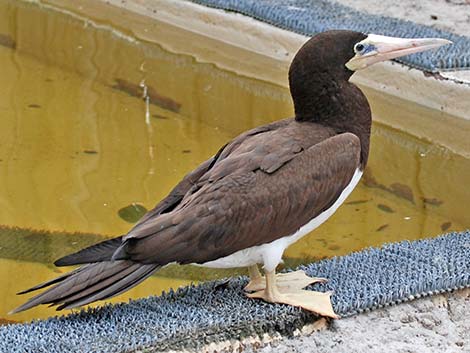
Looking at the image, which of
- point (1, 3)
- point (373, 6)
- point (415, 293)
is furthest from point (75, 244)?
point (1, 3)

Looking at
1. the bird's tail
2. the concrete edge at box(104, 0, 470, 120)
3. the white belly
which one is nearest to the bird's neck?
the white belly

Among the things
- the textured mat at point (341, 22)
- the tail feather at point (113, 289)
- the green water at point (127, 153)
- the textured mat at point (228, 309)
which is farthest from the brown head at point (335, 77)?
the textured mat at point (341, 22)

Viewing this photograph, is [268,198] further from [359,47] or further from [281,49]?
[281,49]

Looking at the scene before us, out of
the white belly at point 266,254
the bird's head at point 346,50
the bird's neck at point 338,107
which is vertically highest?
the bird's head at point 346,50

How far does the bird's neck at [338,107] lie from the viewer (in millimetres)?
2961

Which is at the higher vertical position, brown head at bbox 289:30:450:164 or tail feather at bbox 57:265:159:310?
brown head at bbox 289:30:450:164

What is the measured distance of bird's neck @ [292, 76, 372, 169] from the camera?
9.71 feet

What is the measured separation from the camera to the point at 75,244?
4.02 m

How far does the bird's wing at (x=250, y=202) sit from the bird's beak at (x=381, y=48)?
0.78 ft

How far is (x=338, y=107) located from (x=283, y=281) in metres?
0.52

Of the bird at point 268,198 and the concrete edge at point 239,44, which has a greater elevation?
the bird at point 268,198

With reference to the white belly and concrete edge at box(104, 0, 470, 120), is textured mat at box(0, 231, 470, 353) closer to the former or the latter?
the white belly

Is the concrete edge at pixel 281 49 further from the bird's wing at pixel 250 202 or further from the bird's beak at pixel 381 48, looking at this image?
the bird's wing at pixel 250 202

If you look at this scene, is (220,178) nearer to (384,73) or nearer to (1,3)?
(384,73)
